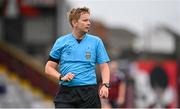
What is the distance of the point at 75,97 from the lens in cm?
870

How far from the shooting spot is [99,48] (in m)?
8.79

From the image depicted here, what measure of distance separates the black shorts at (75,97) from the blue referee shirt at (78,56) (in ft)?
0.20

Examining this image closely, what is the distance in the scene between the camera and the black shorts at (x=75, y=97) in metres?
8.69

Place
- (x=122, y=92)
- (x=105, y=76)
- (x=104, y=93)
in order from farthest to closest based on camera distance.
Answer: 1. (x=122, y=92)
2. (x=105, y=76)
3. (x=104, y=93)

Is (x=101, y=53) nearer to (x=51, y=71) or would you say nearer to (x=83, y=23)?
(x=83, y=23)

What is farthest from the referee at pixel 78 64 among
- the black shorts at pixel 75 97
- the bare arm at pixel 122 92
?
the bare arm at pixel 122 92

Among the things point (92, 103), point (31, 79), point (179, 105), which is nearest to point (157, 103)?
point (179, 105)

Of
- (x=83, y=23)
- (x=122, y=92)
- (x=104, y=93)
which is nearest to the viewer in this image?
(x=104, y=93)

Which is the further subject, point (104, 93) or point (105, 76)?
point (105, 76)

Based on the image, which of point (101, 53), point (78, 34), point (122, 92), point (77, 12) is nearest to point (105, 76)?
point (101, 53)

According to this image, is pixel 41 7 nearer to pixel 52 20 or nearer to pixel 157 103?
pixel 52 20

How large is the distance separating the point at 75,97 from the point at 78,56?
461 mm

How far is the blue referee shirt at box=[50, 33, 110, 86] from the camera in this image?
8.67m

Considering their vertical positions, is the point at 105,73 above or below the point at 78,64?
below
